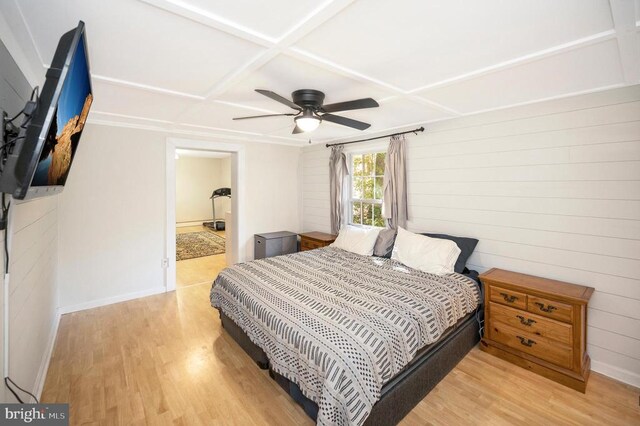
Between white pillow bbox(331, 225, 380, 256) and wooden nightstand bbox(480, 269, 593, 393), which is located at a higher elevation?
white pillow bbox(331, 225, 380, 256)

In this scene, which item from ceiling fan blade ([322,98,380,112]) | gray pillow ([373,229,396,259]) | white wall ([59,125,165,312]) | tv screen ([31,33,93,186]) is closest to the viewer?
tv screen ([31,33,93,186])

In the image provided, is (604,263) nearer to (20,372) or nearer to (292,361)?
(292,361)

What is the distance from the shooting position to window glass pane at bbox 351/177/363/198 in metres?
4.48

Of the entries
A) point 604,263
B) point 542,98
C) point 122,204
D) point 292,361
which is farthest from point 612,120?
point 122,204

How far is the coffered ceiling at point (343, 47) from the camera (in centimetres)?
128

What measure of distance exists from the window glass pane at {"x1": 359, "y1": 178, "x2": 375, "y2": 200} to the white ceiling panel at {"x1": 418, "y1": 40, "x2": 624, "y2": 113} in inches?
70.1

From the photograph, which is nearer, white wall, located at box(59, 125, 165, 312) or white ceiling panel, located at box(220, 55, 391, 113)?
white ceiling panel, located at box(220, 55, 391, 113)

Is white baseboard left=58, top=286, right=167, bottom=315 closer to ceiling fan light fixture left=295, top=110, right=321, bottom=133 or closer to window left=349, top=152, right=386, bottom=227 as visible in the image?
window left=349, top=152, right=386, bottom=227

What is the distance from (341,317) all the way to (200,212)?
9.24 m

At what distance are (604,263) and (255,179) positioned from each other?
434 cm

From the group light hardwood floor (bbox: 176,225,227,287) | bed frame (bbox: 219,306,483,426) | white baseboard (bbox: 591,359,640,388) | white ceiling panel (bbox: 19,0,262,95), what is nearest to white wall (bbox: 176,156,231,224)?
light hardwood floor (bbox: 176,225,227,287)

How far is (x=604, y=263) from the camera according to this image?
7.55 feet

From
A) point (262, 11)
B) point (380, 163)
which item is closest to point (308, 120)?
point (262, 11)

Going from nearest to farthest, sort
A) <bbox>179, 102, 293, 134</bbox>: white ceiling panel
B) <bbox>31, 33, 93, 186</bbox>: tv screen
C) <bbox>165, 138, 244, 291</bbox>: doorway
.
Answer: <bbox>31, 33, 93, 186</bbox>: tv screen → <bbox>179, 102, 293, 134</bbox>: white ceiling panel → <bbox>165, 138, 244, 291</bbox>: doorway
